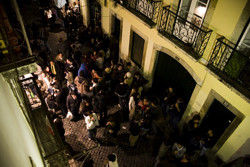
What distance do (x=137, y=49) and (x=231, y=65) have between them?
5465 mm

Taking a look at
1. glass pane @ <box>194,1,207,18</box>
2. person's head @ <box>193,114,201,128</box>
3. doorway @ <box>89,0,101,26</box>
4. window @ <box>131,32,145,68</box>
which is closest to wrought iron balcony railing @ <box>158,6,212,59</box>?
glass pane @ <box>194,1,207,18</box>

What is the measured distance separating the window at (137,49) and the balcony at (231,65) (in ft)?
14.6

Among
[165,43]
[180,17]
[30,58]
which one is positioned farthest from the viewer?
[165,43]

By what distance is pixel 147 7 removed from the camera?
30.3 ft

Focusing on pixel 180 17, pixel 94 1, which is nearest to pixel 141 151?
pixel 180 17

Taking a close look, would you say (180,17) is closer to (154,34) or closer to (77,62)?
(154,34)

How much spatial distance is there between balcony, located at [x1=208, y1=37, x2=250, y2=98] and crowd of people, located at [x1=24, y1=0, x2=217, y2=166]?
2099mm

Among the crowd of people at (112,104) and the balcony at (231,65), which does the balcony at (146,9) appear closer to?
the crowd of people at (112,104)

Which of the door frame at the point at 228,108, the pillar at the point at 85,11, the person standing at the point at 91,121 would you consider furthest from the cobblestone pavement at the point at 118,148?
the pillar at the point at 85,11

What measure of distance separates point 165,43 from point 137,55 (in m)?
2.62

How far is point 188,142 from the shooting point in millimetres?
8070

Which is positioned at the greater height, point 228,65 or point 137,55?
point 228,65

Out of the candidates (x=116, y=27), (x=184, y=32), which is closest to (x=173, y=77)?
(x=184, y=32)

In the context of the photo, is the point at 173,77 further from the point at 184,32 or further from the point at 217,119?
the point at 217,119
